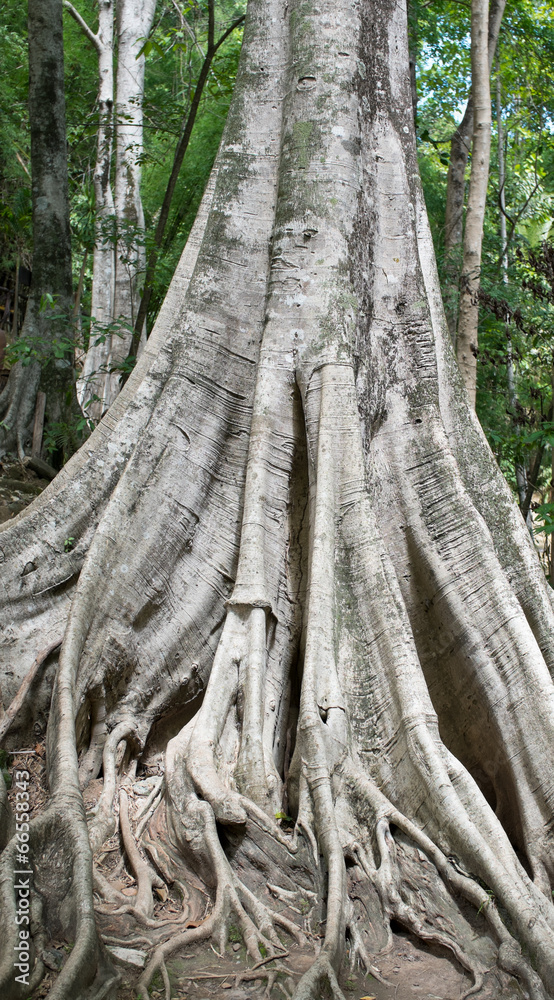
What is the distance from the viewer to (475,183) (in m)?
6.12

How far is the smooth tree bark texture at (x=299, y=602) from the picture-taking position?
7.98ft

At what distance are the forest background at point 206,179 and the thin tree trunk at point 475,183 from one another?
20.0 inches

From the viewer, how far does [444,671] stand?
3414 millimetres

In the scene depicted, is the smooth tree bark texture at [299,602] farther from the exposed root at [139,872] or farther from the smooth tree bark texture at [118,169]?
the smooth tree bark texture at [118,169]

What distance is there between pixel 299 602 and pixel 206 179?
963cm

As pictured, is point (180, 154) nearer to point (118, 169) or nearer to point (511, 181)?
point (118, 169)

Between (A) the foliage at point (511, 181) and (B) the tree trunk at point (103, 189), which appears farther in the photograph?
(B) the tree trunk at point (103, 189)

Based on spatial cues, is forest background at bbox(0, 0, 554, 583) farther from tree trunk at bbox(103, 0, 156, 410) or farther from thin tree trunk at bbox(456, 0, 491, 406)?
thin tree trunk at bbox(456, 0, 491, 406)

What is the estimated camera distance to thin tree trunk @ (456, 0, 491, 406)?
5992mm

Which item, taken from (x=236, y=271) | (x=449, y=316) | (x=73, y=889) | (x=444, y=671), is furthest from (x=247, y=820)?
(x=449, y=316)

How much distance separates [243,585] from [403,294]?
179cm

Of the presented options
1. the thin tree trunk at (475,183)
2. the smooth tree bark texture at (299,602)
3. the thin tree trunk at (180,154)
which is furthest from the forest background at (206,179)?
the smooth tree bark texture at (299,602)

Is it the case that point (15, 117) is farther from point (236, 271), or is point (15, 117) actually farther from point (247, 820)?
point (247, 820)

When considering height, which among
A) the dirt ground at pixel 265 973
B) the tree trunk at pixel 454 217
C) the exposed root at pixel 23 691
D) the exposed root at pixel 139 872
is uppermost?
the tree trunk at pixel 454 217
